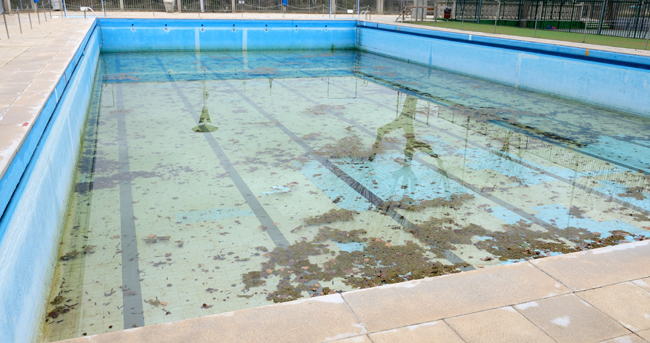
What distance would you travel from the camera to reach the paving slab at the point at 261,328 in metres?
2.12

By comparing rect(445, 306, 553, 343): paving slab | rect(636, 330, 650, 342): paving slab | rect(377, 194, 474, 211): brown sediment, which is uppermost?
rect(445, 306, 553, 343): paving slab

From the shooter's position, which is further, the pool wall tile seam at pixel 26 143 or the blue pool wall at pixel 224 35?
the blue pool wall at pixel 224 35

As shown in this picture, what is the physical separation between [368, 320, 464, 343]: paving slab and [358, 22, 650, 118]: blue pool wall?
24.2 ft

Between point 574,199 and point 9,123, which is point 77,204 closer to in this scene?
point 9,123

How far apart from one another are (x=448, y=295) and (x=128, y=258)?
221 cm

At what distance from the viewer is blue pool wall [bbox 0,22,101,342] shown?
2.21 m

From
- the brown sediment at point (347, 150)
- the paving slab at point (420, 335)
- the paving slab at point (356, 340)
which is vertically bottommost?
the brown sediment at point (347, 150)

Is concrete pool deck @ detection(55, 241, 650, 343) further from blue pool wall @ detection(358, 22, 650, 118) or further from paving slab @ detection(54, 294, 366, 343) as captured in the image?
blue pool wall @ detection(358, 22, 650, 118)

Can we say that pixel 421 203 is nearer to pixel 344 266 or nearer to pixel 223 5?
pixel 344 266

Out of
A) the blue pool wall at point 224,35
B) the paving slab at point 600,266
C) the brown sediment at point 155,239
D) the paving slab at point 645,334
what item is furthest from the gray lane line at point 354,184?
the blue pool wall at point 224,35

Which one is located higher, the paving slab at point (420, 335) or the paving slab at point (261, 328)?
the paving slab at point (261, 328)

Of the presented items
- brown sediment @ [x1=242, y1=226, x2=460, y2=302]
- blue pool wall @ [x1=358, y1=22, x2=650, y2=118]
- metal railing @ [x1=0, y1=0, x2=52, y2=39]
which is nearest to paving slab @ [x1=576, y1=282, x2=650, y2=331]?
brown sediment @ [x1=242, y1=226, x2=460, y2=302]

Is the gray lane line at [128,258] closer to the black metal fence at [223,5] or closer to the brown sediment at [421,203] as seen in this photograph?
the brown sediment at [421,203]

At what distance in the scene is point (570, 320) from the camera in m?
2.33
